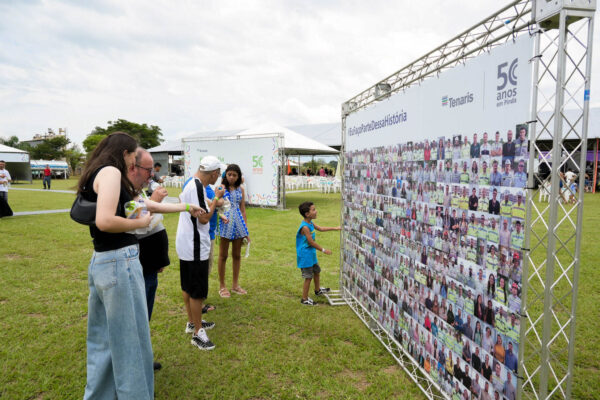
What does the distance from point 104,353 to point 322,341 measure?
2.11 m

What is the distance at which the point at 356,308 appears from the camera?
4.47 metres

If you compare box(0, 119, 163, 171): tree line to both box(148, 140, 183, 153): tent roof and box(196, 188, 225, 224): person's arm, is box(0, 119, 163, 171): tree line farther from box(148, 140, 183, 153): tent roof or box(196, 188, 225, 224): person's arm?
box(196, 188, 225, 224): person's arm

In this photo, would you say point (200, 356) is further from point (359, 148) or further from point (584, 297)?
point (584, 297)

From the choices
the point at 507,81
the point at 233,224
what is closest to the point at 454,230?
the point at 507,81

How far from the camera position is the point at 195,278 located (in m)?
3.33

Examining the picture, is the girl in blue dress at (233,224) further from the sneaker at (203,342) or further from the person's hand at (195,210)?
the person's hand at (195,210)

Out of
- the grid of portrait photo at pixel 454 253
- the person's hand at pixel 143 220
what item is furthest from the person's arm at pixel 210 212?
the grid of portrait photo at pixel 454 253

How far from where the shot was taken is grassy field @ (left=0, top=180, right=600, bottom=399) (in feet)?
9.53

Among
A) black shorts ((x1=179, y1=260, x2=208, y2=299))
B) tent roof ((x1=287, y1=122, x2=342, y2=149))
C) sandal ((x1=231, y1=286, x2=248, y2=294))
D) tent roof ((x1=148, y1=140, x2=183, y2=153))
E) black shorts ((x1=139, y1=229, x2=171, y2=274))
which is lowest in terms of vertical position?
sandal ((x1=231, y1=286, x2=248, y2=294))

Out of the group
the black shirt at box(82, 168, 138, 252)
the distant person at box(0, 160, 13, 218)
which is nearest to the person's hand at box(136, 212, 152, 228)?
the black shirt at box(82, 168, 138, 252)

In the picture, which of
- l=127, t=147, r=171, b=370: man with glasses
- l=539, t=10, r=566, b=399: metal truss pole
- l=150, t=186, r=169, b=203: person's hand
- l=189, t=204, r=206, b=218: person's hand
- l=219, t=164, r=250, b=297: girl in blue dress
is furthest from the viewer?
l=219, t=164, r=250, b=297: girl in blue dress

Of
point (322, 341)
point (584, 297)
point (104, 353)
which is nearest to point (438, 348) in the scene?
point (322, 341)

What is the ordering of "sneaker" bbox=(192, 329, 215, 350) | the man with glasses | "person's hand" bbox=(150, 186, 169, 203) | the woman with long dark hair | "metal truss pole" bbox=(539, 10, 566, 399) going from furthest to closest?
"sneaker" bbox=(192, 329, 215, 350)
the man with glasses
"person's hand" bbox=(150, 186, 169, 203)
the woman with long dark hair
"metal truss pole" bbox=(539, 10, 566, 399)

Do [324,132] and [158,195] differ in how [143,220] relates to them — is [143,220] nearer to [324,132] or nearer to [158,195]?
[158,195]
